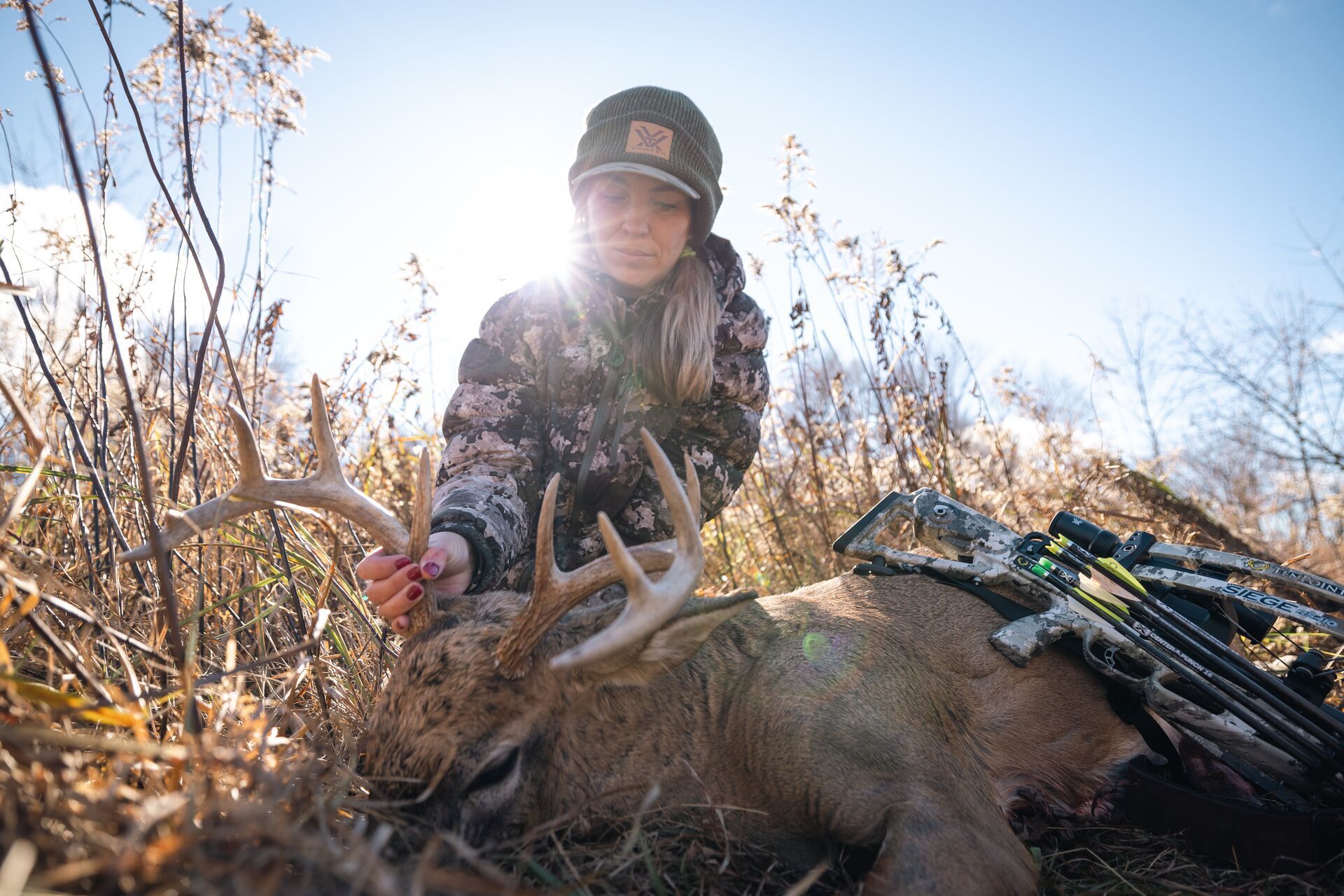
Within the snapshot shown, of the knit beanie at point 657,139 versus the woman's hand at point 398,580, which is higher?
the knit beanie at point 657,139

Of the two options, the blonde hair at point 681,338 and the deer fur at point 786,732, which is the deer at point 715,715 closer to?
the deer fur at point 786,732

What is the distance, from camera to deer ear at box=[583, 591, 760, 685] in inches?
83.6

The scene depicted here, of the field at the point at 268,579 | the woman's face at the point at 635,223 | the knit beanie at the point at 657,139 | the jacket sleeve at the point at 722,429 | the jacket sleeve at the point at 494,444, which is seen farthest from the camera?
the jacket sleeve at the point at 722,429

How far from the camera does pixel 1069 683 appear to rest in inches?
109

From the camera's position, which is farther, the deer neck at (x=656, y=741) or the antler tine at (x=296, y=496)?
the deer neck at (x=656, y=741)

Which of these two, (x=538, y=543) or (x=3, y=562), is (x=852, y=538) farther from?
(x=3, y=562)

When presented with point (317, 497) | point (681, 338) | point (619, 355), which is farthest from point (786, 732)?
point (619, 355)

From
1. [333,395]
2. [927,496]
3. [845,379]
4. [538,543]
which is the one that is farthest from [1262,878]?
[333,395]

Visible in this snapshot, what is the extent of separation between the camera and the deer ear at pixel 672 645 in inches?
83.6

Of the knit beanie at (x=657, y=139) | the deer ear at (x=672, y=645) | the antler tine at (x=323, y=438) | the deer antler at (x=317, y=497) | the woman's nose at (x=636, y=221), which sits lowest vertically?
the deer ear at (x=672, y=645)

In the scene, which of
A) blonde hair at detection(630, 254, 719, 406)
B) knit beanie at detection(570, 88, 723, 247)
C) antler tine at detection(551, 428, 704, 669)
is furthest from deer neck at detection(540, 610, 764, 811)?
knit beanie at detection(570, 88, 723, 247)

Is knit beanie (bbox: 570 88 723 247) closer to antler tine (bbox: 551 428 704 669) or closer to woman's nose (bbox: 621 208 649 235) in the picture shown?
woman's nose (bbox: 621 208 649 235)

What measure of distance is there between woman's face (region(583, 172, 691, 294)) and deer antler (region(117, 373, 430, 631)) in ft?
5.85

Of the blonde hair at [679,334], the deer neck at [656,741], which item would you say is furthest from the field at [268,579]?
the blonde hair at [679,334]
